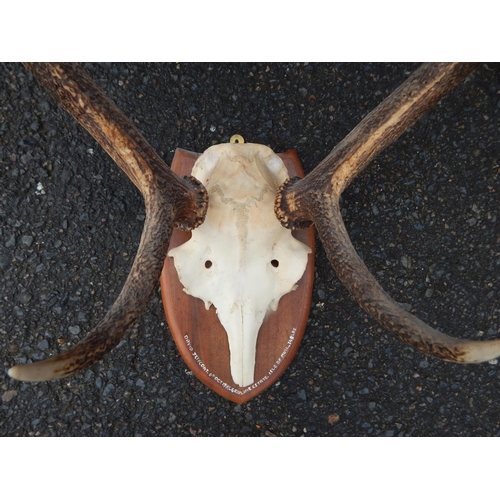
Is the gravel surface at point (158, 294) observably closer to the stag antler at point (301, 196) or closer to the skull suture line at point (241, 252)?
the skull suture line at point (241, 252)

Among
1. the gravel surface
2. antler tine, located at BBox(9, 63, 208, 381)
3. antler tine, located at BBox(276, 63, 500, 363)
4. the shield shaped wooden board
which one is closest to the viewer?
antler tine, located at BBox(9, 63, 208, 381)

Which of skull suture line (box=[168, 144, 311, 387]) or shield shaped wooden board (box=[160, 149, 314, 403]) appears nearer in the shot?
skull suture line (box=[168, 144, 311, 387])

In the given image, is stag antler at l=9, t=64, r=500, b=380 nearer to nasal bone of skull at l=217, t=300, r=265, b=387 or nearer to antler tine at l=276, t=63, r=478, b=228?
antler tine at l=276, t=63, r=478, b=228

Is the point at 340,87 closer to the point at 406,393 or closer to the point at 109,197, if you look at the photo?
the point at 109,197

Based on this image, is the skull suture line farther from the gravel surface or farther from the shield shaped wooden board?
the gravel surface

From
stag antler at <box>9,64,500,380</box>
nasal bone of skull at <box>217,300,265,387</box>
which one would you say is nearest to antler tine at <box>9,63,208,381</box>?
stag antler at <box>9,64,500,380</box>

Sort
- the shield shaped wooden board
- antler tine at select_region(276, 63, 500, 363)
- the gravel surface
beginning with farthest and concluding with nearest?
the gravel surface, the shield shaped wooden board, antler tine at select_region(276, 63, 500, 363)

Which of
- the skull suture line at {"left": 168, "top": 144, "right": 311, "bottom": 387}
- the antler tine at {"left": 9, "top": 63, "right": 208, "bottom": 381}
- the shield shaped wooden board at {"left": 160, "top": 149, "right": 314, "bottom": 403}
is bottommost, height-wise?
the shield shaped wooden board at {"left": 160, "top": 149, "right": 314, "bottom": 403}

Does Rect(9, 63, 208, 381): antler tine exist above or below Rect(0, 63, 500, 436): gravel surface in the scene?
above

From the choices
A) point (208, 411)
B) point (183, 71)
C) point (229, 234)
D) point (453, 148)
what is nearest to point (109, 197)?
point (183, 71)

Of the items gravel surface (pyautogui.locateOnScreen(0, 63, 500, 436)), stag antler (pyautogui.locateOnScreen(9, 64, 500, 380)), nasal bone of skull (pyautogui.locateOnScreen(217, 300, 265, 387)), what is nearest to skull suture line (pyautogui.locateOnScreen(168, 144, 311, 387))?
nasal bone of skull (pyautogui.locateOnScreen(217, 300, 265, 387))
